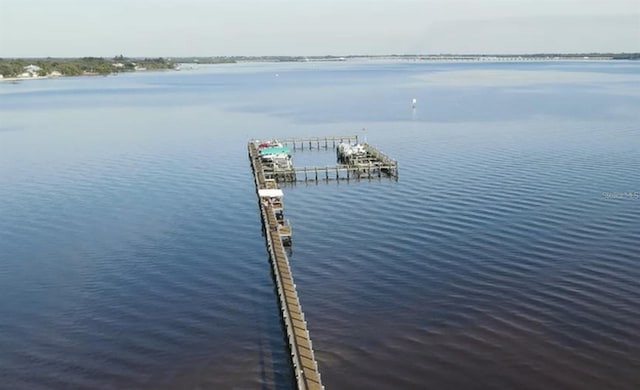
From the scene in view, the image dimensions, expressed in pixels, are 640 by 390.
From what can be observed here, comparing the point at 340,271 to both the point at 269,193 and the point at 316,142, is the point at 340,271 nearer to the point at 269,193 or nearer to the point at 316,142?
the point at 269,193

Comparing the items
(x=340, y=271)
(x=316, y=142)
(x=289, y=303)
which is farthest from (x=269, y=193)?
(x=316, y=142)

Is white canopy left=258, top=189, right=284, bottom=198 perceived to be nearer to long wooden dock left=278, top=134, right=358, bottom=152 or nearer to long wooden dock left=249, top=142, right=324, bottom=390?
long wooden dock left=249, top=142, right=324, bottom=390

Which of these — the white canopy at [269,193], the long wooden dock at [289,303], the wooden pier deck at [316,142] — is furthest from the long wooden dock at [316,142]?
the white canopy at [269,193]

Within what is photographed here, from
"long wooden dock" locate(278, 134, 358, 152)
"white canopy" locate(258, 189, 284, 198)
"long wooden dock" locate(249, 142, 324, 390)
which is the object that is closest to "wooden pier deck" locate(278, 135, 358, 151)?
"long wooden dock" locate(278, 134, 358, 152)

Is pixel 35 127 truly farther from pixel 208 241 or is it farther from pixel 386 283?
pixel 386 283

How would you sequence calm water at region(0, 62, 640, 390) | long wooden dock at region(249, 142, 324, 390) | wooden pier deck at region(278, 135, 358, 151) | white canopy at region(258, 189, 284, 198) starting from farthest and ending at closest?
wooden pier deck at region(278, 135, 358, 151)
white canopy at region(258, 189, 284, 198)
calm water at region(0, 62, 640, 390)
long wooden dock at region(249, 142, 324, 390)

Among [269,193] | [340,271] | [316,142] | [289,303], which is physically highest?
[269,193]

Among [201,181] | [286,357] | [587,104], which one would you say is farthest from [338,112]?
[286,357]
